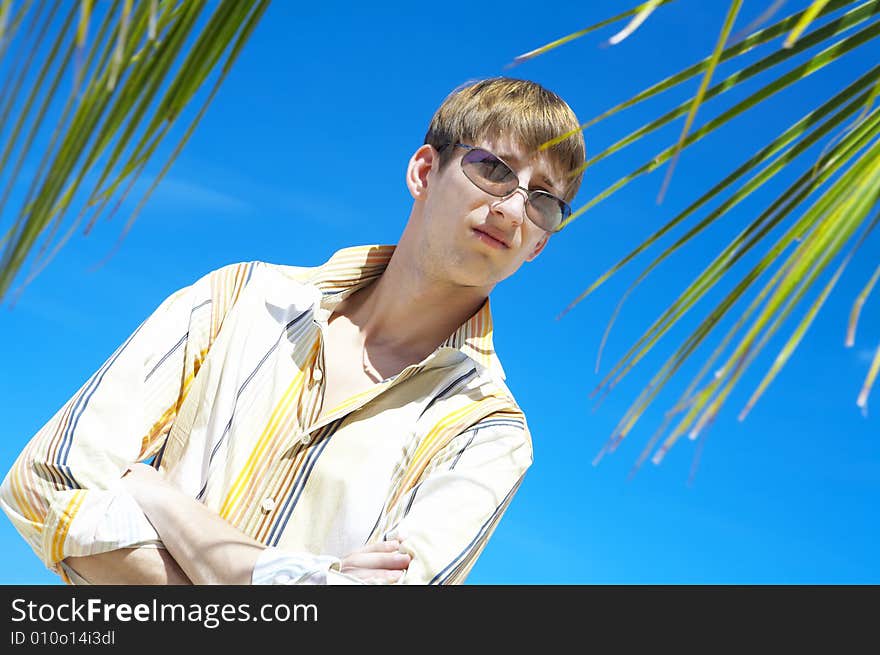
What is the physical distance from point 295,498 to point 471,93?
1109mm

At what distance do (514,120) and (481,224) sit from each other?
0.28m

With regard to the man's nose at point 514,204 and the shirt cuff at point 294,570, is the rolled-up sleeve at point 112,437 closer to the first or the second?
the shirt cuff at point 294,570

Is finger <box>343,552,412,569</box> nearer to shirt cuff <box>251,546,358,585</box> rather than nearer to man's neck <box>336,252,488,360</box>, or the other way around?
shirt cuff <box>251,546,358,585</box>

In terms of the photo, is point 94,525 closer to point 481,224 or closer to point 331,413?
point 331,413

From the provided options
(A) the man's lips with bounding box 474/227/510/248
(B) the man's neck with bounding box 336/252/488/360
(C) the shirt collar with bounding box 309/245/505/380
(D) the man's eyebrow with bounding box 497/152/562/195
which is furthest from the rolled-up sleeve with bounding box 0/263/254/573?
(D) the man's eyebrow with bounding box 497/152/562/195

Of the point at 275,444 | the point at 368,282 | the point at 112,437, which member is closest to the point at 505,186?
the point at 368,282

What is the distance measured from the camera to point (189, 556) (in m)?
1.66

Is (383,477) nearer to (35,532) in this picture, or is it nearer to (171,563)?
(171,563)

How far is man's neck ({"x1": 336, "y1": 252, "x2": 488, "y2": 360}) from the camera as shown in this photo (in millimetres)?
2166

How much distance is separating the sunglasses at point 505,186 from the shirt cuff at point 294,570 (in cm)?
88

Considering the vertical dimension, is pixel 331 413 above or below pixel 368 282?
below

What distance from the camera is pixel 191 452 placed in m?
1.97
